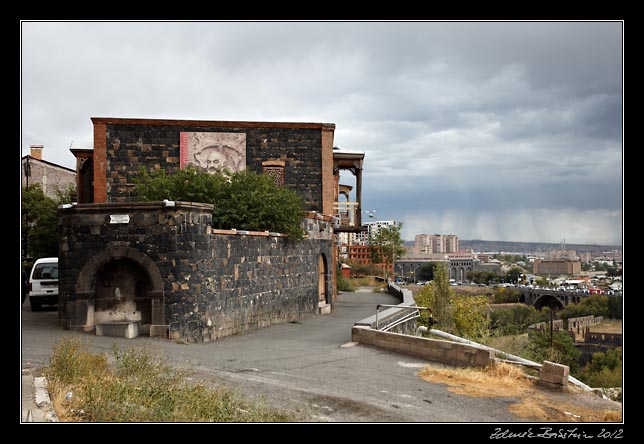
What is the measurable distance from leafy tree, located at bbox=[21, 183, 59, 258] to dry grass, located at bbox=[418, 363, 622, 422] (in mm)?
23073

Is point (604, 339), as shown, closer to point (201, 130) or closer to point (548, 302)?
point (548, 302)

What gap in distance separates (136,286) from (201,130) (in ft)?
40.9

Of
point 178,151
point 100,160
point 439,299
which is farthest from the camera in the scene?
point 178,151

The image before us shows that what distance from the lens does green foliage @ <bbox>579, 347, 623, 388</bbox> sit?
185 ft

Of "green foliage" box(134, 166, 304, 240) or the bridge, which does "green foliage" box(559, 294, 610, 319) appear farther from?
"green foliage" box(134, 166, 304, 240)

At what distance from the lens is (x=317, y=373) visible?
11617mm

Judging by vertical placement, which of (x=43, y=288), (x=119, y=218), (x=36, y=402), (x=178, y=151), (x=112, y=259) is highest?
(x=178, y=151)

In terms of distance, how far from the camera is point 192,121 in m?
26.1

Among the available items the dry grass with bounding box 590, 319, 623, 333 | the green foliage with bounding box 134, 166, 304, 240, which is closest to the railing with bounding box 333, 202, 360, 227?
the green foliage with bounding box 134, 166, 304, 240

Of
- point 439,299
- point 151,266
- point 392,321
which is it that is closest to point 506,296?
point 439,299

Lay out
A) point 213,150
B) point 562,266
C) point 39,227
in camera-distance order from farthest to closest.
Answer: point 562,266 < point 39,227 < point 213,150

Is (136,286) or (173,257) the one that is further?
(136,286)

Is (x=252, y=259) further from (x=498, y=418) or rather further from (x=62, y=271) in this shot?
(x=498, y=418)

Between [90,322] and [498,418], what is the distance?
10401 mm
